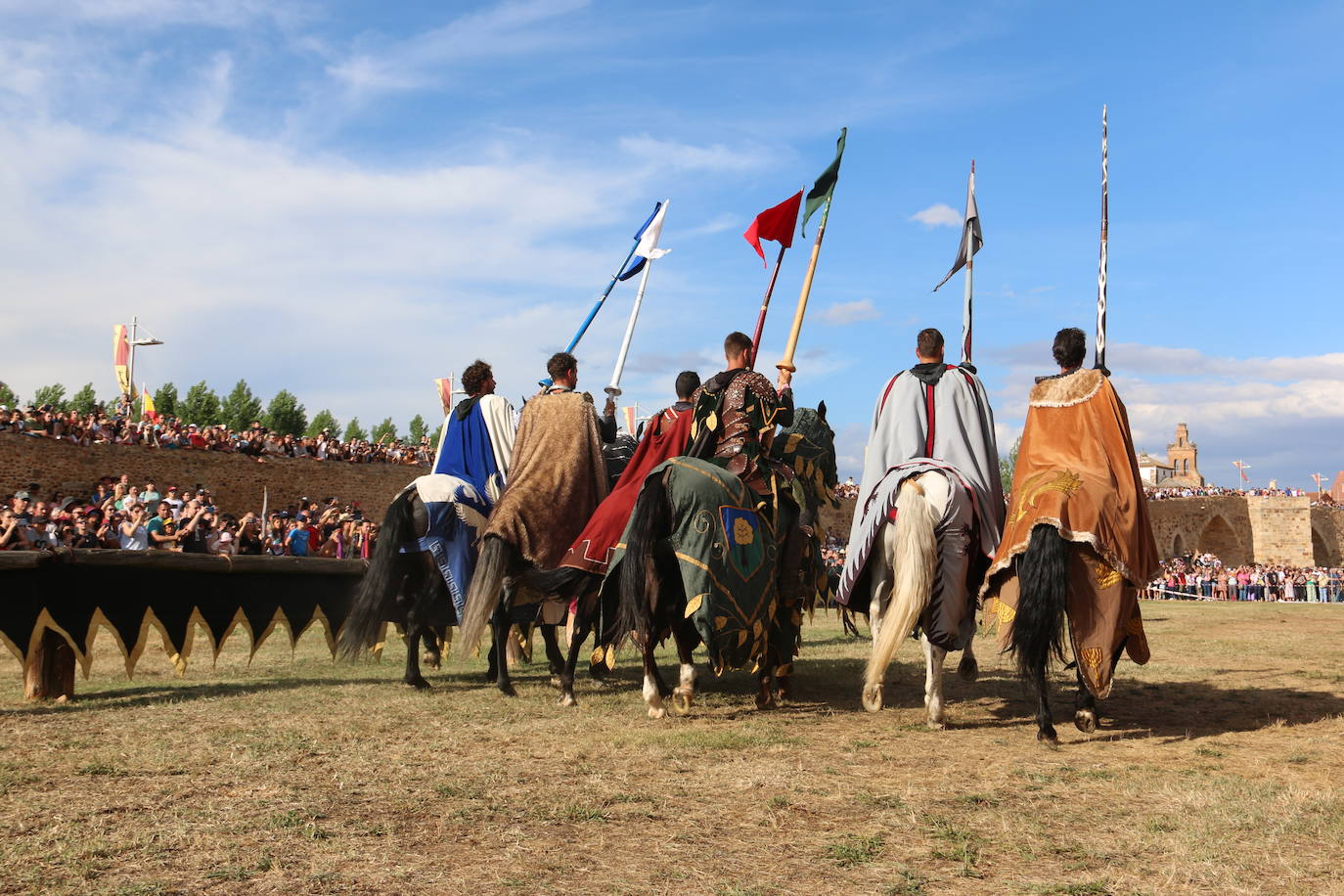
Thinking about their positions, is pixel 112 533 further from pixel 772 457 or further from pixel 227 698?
pixel 772 457

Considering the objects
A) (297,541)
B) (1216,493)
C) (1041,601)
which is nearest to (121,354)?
(297,541)

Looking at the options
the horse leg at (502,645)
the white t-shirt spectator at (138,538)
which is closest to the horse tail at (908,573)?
the horse leg at (502,645)

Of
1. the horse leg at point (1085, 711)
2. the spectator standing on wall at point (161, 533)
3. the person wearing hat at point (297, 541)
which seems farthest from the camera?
the person wearing hat at point (297, 541)

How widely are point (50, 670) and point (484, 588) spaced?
9.15 feet

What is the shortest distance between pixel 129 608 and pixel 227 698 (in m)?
1.00

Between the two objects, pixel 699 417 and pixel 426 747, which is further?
pixel 699 417

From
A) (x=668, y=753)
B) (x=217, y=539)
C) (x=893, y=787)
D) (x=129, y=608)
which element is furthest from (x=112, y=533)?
(x=893, y=787)

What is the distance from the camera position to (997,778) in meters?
4.60

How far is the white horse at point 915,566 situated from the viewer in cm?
582

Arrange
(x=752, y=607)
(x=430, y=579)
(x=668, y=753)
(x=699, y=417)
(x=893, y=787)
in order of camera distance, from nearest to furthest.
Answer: (x=893, y=787) < (x=668, y=753) < (x=752, y=607) < (x=699, y=417) < (x=430, y=579)

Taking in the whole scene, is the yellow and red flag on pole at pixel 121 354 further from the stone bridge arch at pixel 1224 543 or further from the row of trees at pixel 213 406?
the stone bridge arch at pixel 1224 543

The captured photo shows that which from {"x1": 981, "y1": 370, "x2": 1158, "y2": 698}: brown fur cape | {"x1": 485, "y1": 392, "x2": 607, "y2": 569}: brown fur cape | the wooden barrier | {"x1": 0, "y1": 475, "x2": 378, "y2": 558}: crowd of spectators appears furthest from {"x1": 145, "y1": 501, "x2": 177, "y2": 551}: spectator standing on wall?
{"x1": 981, "y1": 370, "x2": 1158, "y2": 698}: brown fur cape

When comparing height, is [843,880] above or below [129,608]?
below

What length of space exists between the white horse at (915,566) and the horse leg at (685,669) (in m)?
1.02
